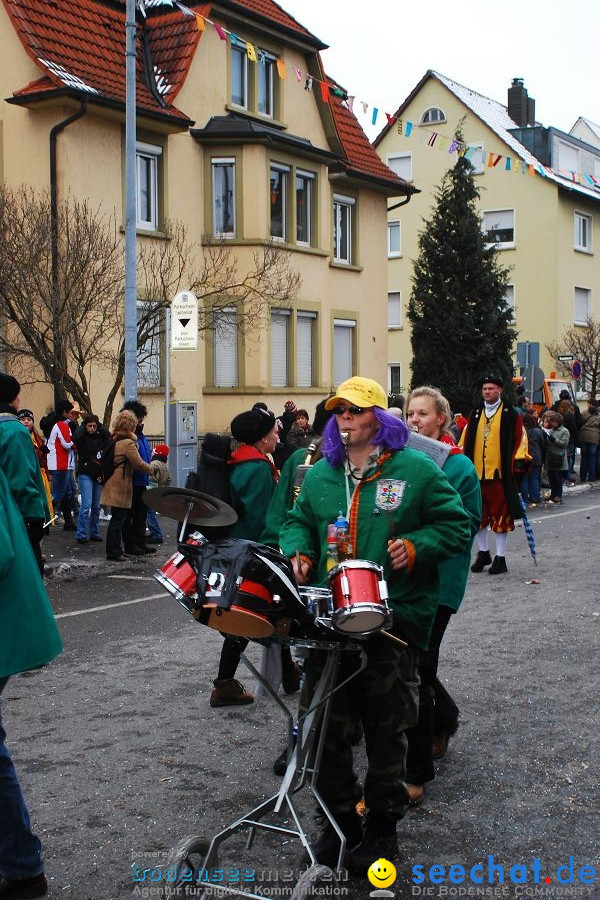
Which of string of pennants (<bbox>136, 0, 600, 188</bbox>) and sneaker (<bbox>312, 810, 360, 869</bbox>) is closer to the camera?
sneaker (<bbox>312, 810, 360, 869</bbox>)

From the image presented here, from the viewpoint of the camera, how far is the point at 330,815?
3928 mm

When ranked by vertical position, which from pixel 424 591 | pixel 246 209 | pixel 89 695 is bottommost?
pixel 89 695

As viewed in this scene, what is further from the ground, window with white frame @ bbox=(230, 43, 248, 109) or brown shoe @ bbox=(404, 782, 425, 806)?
window with white frame @ bbox=(230, 43, 248, 109)

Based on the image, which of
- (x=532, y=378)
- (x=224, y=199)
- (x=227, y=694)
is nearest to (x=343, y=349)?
(x=532, y=378)

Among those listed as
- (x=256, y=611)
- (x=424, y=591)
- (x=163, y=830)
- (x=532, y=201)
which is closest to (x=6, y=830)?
(x=163, y=830)

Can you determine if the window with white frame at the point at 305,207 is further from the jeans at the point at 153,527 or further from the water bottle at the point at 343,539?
the water bottle at the point at 343,539

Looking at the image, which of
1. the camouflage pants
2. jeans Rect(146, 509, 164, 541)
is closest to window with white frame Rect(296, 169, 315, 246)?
jeans Rect(146, 509, 164, 541)

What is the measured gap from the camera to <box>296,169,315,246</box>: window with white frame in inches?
1022

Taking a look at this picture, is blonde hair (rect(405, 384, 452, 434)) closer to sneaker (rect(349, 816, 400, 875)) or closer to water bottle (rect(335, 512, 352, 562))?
water bottle (rect(335, 512, 352, 562))

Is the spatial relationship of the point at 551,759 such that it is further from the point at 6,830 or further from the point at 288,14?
the point at 288,14

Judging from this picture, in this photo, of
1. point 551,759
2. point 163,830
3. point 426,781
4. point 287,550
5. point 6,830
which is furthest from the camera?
point 551,759

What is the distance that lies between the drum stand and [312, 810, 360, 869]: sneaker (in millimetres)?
132

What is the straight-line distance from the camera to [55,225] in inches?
690

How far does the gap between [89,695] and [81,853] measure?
99.1 inches
